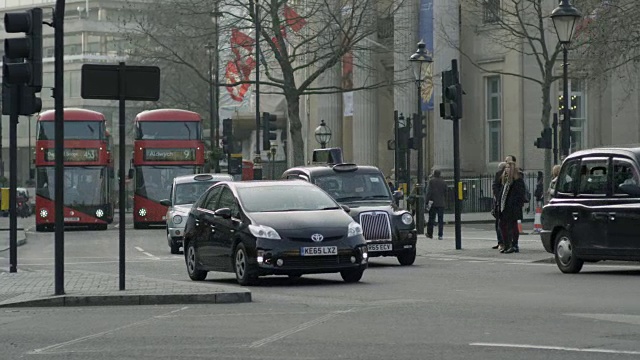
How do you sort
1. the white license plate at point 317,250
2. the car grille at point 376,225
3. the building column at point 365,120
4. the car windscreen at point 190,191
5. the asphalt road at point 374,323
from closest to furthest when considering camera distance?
the asphalt road at point 374,323 → the white license plate at point 317,250 → the car grille at point 376,225 → the car windscreen at point 190,191 → the building column at point 365,120

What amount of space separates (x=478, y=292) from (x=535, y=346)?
22.8 feet

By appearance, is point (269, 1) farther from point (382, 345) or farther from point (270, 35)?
point (382, 345)

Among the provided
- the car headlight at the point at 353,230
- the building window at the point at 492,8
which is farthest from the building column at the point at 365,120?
the car headlight at the point at 353,230

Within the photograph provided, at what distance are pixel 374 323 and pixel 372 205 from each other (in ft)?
41.1

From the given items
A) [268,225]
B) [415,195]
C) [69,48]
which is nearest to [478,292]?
[268,225]

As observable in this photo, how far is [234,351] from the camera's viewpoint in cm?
1253

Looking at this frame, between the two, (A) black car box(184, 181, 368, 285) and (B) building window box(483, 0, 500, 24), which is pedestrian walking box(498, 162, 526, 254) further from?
(B) building window box(483, 0, 500, 24)

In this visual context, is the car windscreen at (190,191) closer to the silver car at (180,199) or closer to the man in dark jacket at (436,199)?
the silver car at (180,199)

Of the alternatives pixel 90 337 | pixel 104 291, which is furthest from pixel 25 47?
pixel 90 337

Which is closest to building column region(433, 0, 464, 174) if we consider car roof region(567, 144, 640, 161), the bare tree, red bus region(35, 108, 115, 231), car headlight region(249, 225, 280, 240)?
the bare tree

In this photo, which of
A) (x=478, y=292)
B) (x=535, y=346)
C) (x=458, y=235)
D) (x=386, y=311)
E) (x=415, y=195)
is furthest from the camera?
(x=415, y=195)

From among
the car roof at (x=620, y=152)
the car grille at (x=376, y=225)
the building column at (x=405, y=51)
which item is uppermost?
the building column at (x=405, y=51)

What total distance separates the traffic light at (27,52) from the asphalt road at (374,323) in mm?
3896

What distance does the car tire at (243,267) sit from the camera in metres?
21.5
